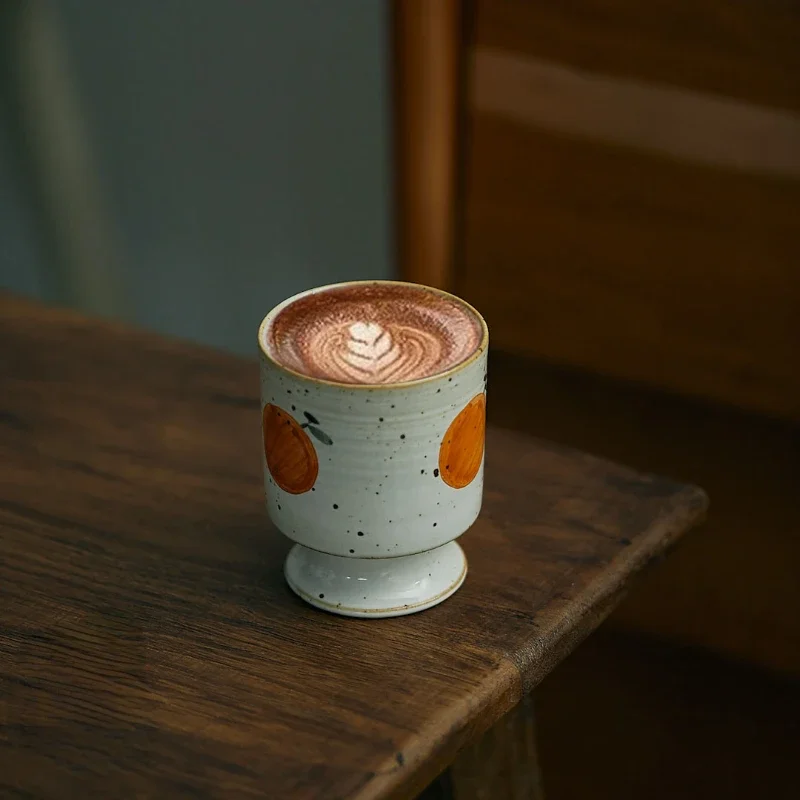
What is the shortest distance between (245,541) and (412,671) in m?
0.16

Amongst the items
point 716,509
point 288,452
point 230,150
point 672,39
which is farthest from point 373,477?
point 230,150

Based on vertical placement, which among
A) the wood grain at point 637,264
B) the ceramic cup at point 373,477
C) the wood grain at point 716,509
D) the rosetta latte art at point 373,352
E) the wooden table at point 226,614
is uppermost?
the rosetta latte art at point 373,352

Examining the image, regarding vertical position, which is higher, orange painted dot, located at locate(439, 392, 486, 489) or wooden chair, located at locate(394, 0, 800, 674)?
orange painted dot, located at locate(439, 392, 486, 489)

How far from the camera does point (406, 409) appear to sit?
2.08 ft

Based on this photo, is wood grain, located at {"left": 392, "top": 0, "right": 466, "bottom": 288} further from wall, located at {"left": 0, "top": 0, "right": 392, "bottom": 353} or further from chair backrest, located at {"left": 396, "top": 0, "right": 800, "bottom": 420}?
wall, located at {"left": 0, "top": 0, "right": 392, "bottom": 353}

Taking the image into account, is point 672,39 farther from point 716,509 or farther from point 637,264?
point 716,509

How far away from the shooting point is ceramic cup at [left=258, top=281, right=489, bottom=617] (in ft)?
2.09

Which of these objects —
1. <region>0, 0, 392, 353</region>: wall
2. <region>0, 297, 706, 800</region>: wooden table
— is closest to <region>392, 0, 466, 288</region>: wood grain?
<region>0, 0, 392, 353</region>: wall

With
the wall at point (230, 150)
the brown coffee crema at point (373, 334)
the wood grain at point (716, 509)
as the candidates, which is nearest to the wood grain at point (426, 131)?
the wood grain at point (716, 509)

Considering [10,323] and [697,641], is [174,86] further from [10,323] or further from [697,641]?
[697,641]

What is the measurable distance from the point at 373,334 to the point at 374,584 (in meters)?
0.14

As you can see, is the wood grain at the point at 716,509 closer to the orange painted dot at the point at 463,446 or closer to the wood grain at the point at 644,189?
the wood grain at the point at 644,189

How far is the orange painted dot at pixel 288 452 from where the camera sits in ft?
2.15

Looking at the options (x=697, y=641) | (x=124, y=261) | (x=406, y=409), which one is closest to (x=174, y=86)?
(x=124, y=261)
